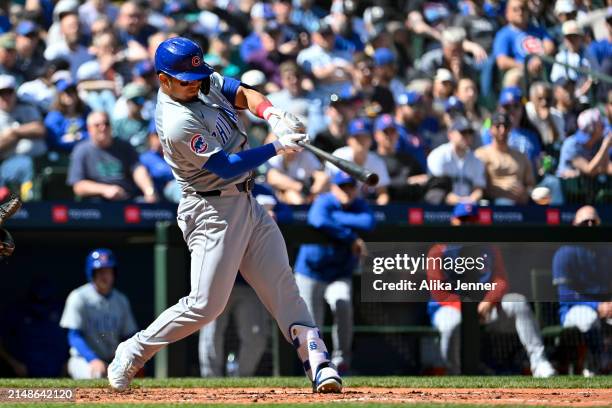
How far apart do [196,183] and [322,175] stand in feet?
13.8

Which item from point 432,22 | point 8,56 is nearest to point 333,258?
point 8,56

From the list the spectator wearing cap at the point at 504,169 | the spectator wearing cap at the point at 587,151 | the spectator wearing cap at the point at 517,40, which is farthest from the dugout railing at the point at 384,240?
the spectator wearing cap at the point at 517,40

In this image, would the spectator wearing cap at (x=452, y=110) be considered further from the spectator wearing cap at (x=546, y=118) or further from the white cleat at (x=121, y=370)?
the white cleat at (x=121, y=370)

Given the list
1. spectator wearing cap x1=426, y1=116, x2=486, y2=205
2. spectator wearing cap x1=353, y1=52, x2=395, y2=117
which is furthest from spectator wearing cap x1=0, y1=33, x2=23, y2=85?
spectator wearing cap x1=426, y1=116, x2=486, y2=205

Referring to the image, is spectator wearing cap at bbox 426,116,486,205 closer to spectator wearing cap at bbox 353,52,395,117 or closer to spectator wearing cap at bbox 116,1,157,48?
spectator wearing cap at bbox 353,52,395,117

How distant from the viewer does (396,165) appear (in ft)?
34.3

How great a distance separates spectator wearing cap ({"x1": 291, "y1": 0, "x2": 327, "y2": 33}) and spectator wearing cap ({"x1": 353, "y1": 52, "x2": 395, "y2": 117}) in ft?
3.95

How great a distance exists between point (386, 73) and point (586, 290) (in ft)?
15.4

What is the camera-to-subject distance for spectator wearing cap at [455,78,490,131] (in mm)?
11680

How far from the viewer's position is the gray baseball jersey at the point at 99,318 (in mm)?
8758

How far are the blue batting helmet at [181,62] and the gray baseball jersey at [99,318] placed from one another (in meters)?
3.56

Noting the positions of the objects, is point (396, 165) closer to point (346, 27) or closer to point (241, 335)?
point (241, 335)

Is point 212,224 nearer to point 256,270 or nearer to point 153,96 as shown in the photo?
point 256,270

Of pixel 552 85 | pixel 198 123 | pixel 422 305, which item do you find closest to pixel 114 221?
pixel 422 305
